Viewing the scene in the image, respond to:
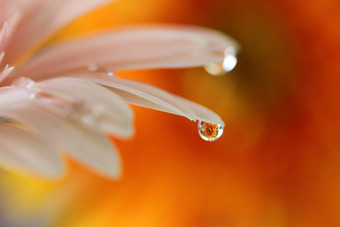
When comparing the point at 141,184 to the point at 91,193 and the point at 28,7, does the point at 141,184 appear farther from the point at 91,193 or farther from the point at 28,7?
the point at 28,7

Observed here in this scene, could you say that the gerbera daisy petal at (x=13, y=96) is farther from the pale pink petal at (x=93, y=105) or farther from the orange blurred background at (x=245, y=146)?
the orange blurred background at (x=245, y=146)

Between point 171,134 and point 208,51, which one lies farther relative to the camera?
point 171,134

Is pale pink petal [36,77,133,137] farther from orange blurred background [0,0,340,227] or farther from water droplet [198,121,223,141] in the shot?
orange blurred background [0,0,340,227]

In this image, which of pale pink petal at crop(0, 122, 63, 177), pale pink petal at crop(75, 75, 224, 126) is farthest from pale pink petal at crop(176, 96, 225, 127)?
pale pink petal at crop(0, 122, 63, 177)

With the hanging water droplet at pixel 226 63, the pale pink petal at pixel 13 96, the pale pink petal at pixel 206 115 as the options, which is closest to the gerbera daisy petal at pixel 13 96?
the pale pink petal at pixel 13 96

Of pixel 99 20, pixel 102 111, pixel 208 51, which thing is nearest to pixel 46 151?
pixel 102 111

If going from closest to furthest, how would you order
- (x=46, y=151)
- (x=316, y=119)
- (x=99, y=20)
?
1. (x=46, y=151)
2. (x=316, y=119)
3. (x=99, y=20)

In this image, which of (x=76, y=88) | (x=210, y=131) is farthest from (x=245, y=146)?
(x=76, y=88)
